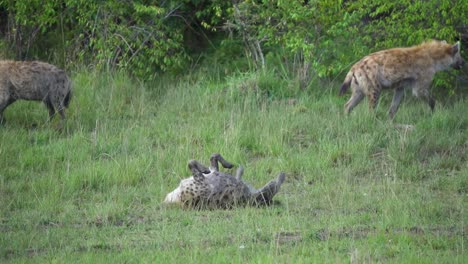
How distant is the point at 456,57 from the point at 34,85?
262 inches

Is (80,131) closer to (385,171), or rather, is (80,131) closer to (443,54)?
(385,171)

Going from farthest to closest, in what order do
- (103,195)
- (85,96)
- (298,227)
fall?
(85,96)
(103,195)
(298,227)

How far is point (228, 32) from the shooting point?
53.3 feet

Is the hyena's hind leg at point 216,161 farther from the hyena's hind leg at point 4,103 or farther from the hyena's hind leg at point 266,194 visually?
the hyena's hind leg at point 4,103

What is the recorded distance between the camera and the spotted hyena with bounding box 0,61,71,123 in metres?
12.3

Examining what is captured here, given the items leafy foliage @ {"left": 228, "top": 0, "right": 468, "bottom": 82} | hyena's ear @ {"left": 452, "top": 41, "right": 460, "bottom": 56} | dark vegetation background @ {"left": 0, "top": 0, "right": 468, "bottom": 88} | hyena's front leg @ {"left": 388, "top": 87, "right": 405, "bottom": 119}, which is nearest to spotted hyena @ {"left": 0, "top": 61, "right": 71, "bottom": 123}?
dark vegetation background @ {"left": 0, "top": 0, "right": 468, "bottom": 88}

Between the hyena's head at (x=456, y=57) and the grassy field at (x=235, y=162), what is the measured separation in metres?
0.74

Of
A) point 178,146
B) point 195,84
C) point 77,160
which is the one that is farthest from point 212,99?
point 77,160

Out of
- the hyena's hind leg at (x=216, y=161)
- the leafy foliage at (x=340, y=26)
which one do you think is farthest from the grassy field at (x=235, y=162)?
the leafy foliage at (x=340, y=26)

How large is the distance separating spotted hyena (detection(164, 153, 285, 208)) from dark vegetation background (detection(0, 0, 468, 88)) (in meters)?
4.96

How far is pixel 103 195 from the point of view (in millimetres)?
9406

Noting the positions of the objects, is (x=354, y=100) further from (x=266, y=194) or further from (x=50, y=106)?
(x=266, y=194)

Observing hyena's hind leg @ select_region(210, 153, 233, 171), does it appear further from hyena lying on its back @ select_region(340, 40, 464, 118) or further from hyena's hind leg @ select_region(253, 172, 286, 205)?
hyena lying on its back @ select_region(340, 40, 464, 118)

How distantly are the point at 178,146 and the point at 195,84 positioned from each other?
323cm
